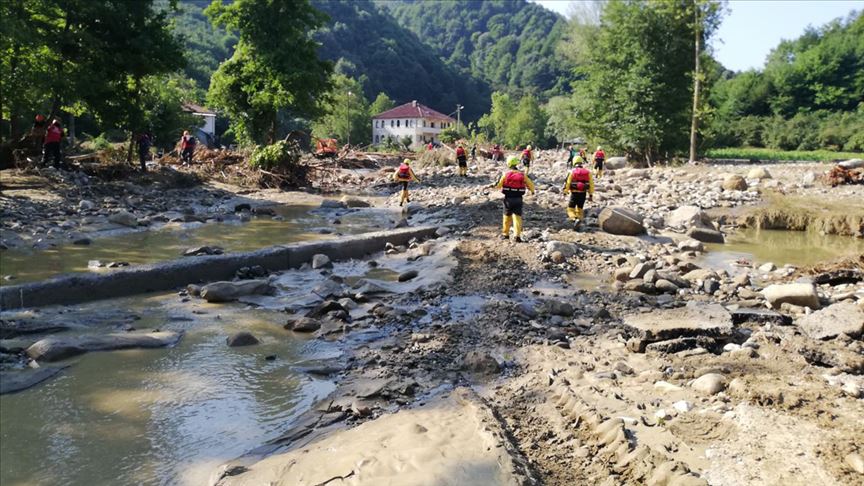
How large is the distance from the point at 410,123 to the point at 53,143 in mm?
75713

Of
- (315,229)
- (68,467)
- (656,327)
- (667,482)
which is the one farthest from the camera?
(315,229)

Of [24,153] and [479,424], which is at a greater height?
[24,153]

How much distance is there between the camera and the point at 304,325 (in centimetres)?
698

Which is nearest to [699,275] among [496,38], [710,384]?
[710,384]

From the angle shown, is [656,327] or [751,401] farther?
[656,327]

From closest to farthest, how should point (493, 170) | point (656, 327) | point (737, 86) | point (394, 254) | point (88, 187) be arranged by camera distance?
point (656, 327), point (394, 254), point (88, 187), point (493, 170), point (737, 86)

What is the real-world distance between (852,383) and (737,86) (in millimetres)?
63844

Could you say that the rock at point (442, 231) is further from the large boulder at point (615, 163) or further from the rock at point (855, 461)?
the large boulder at point (615, 163)

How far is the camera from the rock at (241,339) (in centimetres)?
645

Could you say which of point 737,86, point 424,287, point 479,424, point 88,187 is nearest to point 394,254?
point 424,287

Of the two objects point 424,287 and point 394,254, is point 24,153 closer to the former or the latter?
point 394,254

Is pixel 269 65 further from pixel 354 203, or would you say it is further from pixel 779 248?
pixel 779 248

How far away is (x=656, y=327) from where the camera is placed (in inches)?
247

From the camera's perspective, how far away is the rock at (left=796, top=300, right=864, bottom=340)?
19.9ft
